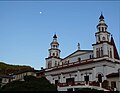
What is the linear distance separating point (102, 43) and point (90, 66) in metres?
5.44

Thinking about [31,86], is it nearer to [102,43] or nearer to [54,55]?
[102,43]

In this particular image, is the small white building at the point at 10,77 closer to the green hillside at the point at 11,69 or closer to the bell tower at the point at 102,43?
the green hillside at the point at 11,69

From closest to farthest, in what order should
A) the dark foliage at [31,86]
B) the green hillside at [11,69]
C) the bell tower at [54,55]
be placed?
the dark foliage at [31,86] < the bell tower at [54,55] < the green hillside at [11,69]

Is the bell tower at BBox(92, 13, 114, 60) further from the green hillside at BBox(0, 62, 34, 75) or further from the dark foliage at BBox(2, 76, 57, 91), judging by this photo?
the green hillside at BBox(0, 62, 34, 75)

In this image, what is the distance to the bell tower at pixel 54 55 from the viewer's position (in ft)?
186

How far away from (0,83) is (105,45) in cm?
3341

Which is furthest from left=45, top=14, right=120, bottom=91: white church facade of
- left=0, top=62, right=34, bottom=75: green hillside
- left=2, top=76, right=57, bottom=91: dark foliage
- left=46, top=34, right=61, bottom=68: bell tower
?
left=0, top=62, right=34, bottom=75: green hillside

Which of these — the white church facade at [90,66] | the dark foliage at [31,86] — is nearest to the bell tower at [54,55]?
the white church facade at [90,66]

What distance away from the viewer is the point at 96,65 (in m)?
42.8

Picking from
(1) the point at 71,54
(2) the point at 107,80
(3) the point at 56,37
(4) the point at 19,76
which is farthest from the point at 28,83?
(4) the point at 19,76

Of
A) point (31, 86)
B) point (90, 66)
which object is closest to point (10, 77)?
point (90, 66)

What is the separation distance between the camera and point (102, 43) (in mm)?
44812

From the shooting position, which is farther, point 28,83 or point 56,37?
point 56,37

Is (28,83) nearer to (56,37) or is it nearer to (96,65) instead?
(96,65)
